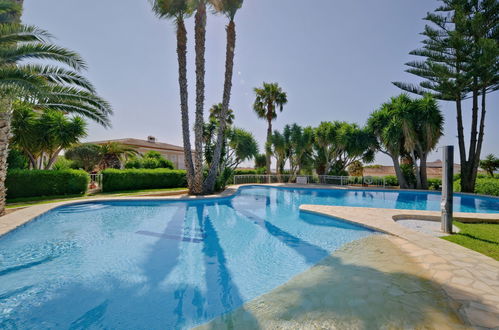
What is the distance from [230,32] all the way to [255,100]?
1019 cm

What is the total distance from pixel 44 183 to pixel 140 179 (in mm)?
4849

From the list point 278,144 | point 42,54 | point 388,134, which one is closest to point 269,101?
point 278,144

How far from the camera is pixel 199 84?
446 inches

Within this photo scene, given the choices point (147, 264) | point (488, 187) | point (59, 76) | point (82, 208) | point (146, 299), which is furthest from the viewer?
point (488, 187)

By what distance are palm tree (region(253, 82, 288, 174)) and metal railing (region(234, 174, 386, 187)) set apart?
8.89 feet

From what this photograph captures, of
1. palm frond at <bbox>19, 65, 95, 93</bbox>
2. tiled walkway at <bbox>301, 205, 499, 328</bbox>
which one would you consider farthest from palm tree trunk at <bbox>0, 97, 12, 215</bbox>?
tiled walkway at <bbox>301, 205, 499, 328</bbox>

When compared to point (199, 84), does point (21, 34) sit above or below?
below

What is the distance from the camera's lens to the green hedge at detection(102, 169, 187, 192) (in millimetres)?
12938

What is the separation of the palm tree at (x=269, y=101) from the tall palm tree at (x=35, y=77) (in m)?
15.9

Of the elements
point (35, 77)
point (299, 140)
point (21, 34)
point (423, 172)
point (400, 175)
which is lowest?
point (400, 175)

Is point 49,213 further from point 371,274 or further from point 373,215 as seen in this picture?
point 373,215

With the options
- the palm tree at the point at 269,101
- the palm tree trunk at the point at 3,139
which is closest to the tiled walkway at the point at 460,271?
the palm tree trunk at the point at 3,139

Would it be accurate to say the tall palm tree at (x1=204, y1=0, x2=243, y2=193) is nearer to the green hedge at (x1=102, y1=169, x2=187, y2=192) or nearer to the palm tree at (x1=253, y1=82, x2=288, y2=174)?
Result: the green hedge at (x1=102, y1=169, x2=187, y2=192)

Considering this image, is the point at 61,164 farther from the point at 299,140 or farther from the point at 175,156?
the point at 299,140
